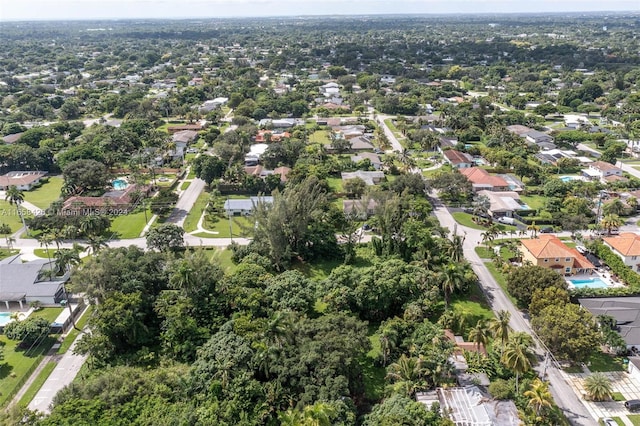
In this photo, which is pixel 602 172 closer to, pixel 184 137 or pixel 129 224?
pixel 129 224

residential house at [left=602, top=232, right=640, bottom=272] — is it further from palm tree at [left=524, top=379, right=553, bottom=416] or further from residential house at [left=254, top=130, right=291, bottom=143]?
residential house at [left=254, top=130, right=291, bottom=143]

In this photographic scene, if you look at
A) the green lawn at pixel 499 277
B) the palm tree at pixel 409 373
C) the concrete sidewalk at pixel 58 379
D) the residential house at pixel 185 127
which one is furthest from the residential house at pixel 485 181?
the residential house at pixel 185 127

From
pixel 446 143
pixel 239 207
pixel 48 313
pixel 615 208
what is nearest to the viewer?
pixel 48 313

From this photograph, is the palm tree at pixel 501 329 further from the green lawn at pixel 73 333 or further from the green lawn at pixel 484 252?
the green lawn at pixel 73 333

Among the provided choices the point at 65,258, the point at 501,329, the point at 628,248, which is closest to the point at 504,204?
the point at 628,248

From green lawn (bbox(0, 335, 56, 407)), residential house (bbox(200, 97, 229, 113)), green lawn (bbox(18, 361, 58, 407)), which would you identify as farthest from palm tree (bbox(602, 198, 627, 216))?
residential house (bbox(200, 97, 229, 113))
